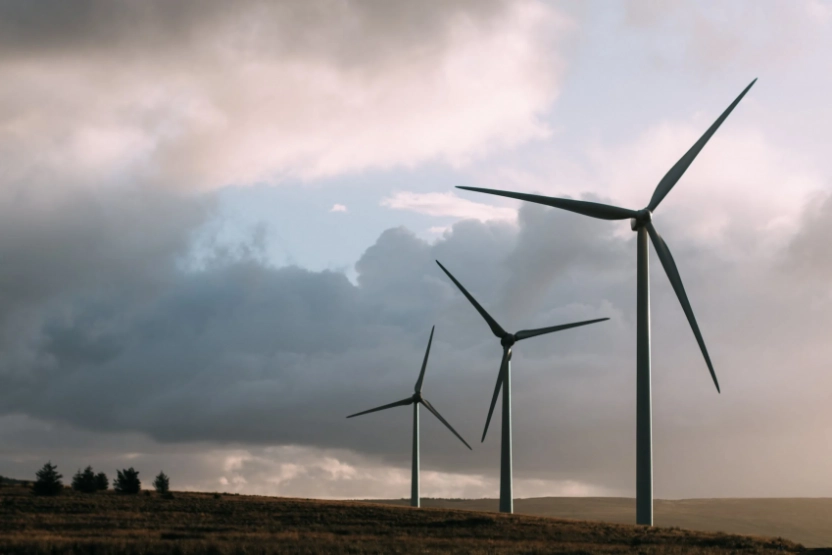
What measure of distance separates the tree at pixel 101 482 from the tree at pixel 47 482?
1360 centimetres

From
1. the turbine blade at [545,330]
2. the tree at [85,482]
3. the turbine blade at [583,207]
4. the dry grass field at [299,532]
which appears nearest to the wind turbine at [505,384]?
the turbine blade at [545,330]

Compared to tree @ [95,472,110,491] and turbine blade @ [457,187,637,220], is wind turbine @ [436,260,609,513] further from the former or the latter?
tree @ [95,472,110,491]

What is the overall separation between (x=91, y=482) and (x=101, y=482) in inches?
99.1

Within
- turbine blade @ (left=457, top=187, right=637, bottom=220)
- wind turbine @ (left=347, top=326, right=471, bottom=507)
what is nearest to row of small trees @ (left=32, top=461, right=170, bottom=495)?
wind turbine @ (left=347, top=326, right=471, bottom=507)

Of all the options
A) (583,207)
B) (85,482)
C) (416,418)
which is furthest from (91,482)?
(583,207)

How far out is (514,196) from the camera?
7425 cm

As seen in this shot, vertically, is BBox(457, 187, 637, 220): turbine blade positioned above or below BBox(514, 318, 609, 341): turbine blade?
above

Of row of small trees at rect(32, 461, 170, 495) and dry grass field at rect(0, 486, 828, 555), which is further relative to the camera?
row of small trees at rect(32, 461, 170, 495)

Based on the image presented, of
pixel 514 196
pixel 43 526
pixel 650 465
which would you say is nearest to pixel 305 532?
pixel 43 526

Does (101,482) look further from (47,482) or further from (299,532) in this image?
(299,532)

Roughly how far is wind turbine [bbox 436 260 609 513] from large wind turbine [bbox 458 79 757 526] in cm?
2515

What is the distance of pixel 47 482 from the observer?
321 ft

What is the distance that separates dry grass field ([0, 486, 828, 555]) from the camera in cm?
5306

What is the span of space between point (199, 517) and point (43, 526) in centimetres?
1221
